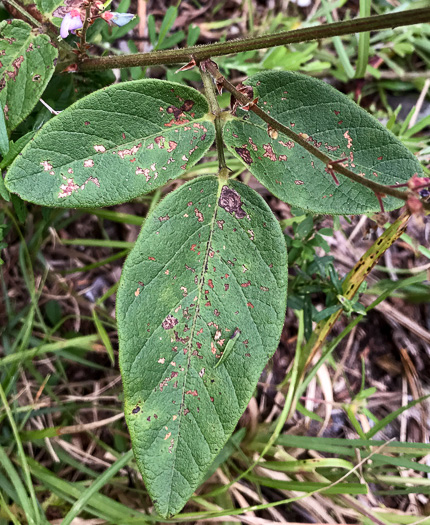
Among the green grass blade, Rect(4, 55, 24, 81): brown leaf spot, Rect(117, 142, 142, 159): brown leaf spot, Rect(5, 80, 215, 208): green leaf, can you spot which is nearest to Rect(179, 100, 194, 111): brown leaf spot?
Rect(5, 80, 215, 208): green leaf

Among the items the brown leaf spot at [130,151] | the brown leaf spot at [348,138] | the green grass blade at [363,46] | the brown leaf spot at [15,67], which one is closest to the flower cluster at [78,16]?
the brown leaf spot at [15,67]

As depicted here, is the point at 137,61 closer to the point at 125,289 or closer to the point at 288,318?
the point at 125,289

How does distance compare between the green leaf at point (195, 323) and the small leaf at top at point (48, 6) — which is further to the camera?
the small leaf at top at point (48, 6)

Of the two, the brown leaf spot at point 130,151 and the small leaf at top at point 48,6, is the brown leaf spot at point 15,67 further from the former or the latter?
the brown leaf spot at point 130,151

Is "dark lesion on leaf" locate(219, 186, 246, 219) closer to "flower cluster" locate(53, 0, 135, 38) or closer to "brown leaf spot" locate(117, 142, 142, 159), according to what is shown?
"brown leaf spot" locate(117, 142, 142, 159)

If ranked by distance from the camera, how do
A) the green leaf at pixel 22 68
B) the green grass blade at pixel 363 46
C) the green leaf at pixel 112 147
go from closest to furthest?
the green leaf at pixel 112 147, the green leaf at pixel 22 68, the green grass blade at pixel 363 46

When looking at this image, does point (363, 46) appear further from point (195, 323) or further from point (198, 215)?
point (195, 323)
